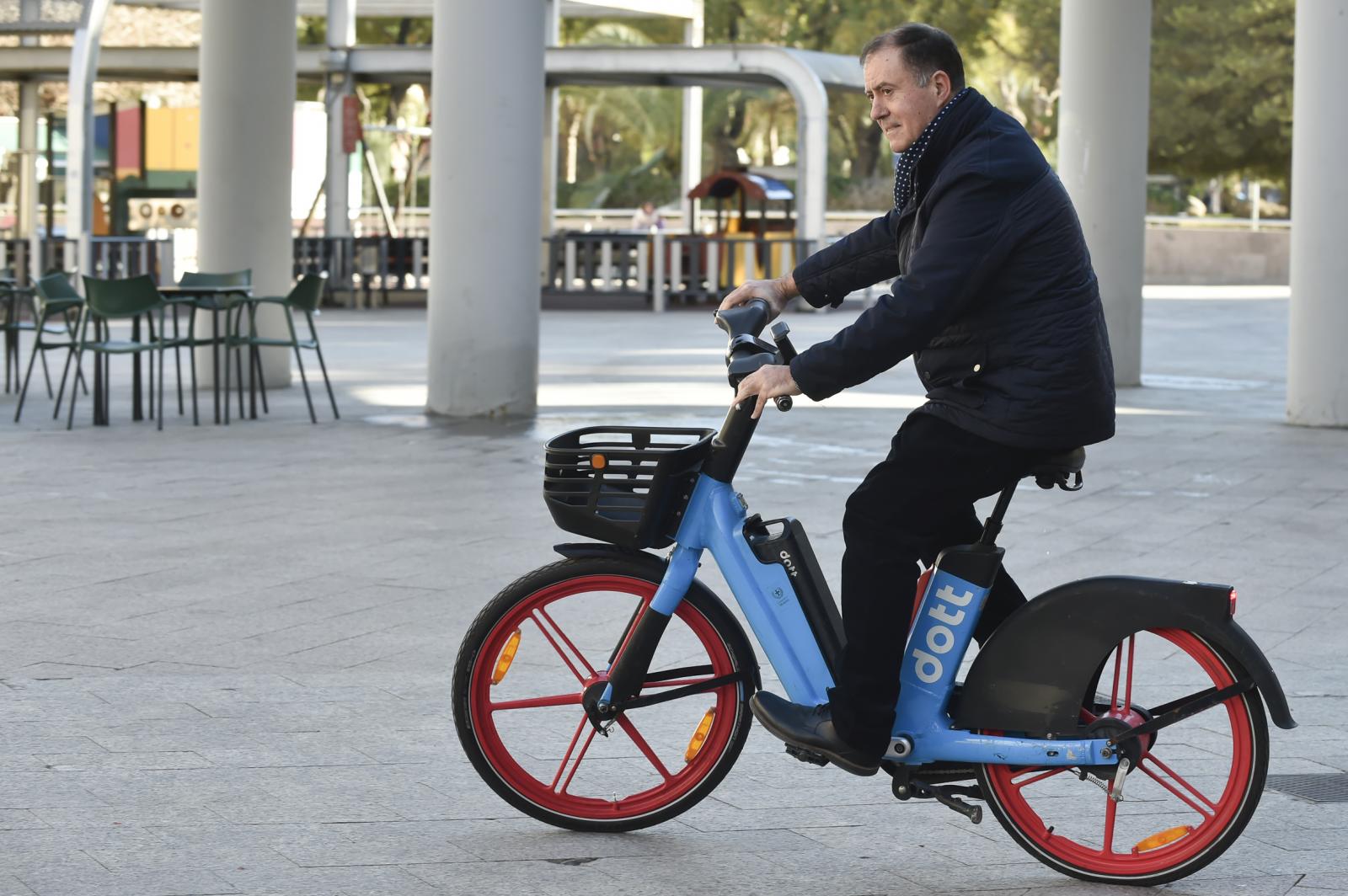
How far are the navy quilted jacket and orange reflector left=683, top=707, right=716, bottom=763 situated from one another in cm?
84

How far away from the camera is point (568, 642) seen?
168 inches

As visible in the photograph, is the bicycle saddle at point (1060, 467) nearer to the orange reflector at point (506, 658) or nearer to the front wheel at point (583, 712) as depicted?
the front wheel at point (583, 712)

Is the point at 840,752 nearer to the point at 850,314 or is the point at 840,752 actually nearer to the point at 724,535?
the point at 724,535

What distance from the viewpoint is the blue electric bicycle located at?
3896 mm

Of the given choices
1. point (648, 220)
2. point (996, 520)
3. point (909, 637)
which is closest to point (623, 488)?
point (909, 637)

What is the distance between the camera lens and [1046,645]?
3.92 metres

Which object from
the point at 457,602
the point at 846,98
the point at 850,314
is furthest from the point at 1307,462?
the point at 846,98

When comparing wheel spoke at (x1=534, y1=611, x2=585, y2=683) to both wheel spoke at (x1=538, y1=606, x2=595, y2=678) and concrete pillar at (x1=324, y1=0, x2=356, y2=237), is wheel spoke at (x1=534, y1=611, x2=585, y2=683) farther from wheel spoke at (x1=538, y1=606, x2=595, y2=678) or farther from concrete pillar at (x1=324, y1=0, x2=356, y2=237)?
concrete pillar at (x1=324, y1=0, x2=356, y2=237)

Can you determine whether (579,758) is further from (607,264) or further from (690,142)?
(690,142)

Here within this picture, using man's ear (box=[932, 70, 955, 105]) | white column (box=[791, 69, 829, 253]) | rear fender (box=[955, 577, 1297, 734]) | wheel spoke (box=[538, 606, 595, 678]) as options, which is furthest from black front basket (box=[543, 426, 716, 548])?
white column (box=[791, 69, 829, 253])

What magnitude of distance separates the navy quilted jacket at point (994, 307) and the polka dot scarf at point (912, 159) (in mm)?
15

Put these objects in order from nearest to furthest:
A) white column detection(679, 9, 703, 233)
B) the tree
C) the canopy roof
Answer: the canopy roof
white column detection(679, 9, 703, 233)
the tree

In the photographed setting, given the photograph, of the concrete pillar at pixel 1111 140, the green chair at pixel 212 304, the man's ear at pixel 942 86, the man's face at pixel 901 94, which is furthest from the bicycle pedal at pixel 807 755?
the concrete pillar at pixel 1111 140

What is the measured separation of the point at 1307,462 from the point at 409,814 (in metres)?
8.06
